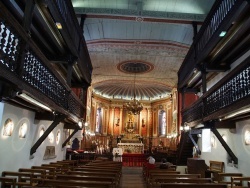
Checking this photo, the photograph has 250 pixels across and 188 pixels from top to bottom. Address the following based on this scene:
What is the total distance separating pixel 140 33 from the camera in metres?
13.0

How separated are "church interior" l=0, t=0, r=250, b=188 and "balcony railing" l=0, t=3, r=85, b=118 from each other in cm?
2

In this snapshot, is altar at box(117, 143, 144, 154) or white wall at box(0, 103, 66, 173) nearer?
white wall at box(0, 103, 66, 173)

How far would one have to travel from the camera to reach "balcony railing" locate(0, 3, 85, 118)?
14.0 feet

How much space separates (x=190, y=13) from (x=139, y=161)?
1114 cm

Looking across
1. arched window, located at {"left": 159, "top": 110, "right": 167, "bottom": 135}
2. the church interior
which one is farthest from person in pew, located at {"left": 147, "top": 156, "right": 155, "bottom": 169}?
arched window, located at {"left": 159, "top": 110, "right": 167, "bottom": 135}

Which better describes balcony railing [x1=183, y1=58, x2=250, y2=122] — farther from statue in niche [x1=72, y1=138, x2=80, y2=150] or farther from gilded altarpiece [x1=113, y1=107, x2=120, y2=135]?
gilded altarpiece [x1=113, y1=107, x2=120, y2=135]

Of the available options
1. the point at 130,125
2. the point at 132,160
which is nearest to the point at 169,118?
the point at 130,125

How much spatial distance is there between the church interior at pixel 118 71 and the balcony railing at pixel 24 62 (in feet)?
0.08

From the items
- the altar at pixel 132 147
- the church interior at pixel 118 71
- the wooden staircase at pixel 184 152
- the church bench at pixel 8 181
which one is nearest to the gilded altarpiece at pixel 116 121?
the altar at pixel 132 147

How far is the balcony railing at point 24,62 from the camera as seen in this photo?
426 centimetres

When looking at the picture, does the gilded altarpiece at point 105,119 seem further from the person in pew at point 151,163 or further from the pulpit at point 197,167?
the pulpit at point 197,167

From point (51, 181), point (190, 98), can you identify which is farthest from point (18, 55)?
point (190, 98)

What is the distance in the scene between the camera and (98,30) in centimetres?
1280

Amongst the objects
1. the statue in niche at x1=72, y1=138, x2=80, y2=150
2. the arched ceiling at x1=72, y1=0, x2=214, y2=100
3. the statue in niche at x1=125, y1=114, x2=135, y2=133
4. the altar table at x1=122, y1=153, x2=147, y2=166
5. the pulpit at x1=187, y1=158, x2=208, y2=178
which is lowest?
the altar table at x1=122, y1=153, x2=147, y2=166
